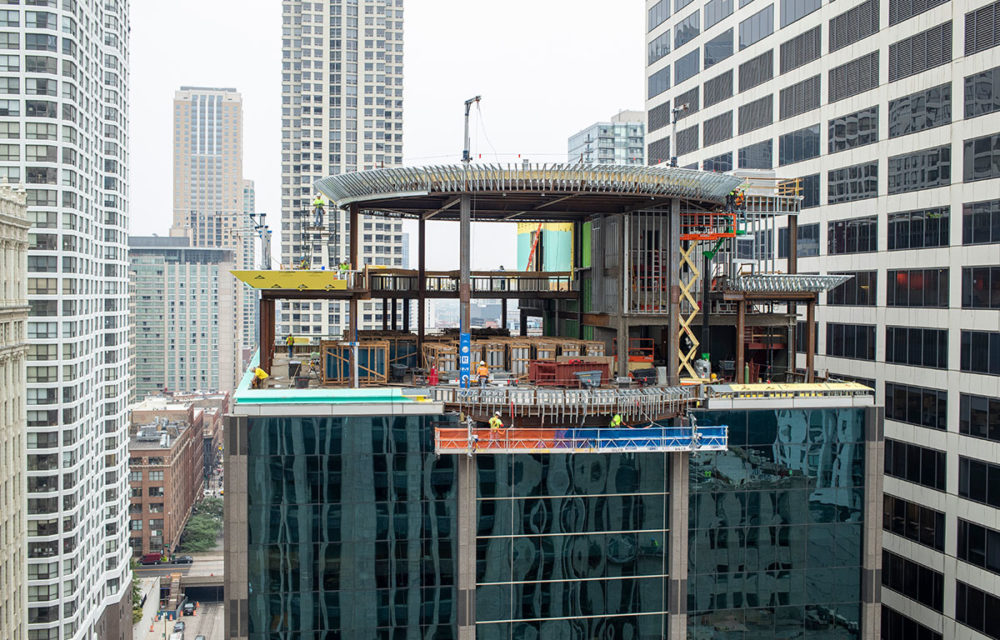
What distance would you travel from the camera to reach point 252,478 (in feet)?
118

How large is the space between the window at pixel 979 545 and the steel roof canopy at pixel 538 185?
2188 centimetres

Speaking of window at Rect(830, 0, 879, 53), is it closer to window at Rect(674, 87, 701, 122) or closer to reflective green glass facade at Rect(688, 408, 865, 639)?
window at Rect(674, 87, 701, 122)

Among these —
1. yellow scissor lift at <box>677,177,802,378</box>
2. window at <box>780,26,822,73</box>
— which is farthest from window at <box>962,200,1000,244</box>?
window at <box>780,26,822,73</box>

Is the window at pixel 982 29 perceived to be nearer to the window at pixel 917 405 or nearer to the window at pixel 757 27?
the window at pixel 917 405

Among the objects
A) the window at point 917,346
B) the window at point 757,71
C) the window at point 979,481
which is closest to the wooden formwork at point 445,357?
the window at point 917,346

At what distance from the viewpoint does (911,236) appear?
49.3 m

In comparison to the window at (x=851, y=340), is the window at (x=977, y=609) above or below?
below

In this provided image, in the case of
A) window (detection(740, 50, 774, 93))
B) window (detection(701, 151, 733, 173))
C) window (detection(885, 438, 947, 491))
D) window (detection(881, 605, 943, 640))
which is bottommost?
window (detection(881, 605, 943, 640))

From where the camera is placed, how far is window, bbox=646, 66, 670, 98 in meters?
78.8

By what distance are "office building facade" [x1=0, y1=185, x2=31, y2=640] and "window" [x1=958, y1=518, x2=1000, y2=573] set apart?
207 feet

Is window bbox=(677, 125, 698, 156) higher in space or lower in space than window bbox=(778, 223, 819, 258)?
higher

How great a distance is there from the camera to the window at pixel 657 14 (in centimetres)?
7831

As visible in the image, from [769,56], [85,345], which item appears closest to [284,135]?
[85,345]

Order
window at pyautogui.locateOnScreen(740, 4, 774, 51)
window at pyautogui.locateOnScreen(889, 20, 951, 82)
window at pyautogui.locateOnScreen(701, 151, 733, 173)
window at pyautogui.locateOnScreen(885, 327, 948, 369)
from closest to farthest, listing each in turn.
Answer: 1. window at pyautogui.locateOnScreen(889, 20, 951, 82)
2. window at pyautogui.locateOnScreen(885, 327, 948, 369)
3. window at pyautogui.locateOnScreen(740, 4, 774, 51)
4. window at pyautogui.locateOnScreen(701, 151, 733, 173)
